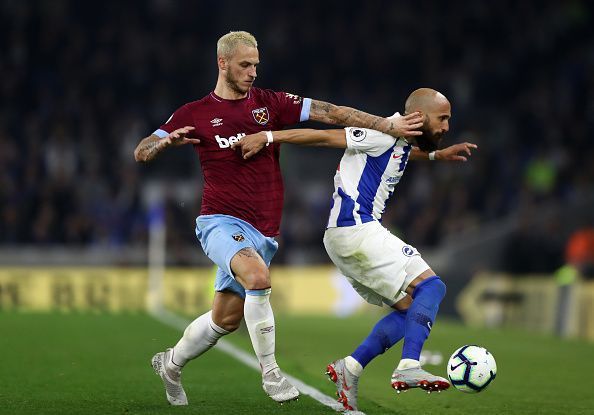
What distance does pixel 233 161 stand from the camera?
711cm

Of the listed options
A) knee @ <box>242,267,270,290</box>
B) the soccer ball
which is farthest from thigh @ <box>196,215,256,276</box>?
the soccer ball

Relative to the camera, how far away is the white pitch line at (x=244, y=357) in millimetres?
7449

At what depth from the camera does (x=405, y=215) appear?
23.3 m

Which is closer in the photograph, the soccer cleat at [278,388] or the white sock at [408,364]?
the white sock at [408,364]

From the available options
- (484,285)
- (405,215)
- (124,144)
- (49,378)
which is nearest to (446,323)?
(484,285)

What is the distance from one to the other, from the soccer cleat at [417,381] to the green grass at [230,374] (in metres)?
0.62

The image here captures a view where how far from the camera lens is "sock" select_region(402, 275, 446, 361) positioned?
21.6 ft

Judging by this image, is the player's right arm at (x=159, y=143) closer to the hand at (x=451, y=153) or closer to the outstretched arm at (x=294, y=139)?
the outstretched arm at (x=294, y=139)

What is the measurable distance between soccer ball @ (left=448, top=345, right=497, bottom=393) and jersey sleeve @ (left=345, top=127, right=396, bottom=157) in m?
1.32

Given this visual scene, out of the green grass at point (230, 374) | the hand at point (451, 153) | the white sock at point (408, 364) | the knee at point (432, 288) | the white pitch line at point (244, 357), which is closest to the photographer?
the white sock at point (408, 364)

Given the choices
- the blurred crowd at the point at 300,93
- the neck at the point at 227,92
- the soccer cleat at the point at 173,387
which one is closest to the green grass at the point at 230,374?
the soccer cleat at the point at 173,387

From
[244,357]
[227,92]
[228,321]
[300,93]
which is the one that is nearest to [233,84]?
[227,92]

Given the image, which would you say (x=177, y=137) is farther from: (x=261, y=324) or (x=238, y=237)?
(x=261, y=324)

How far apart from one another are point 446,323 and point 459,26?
398 inches
